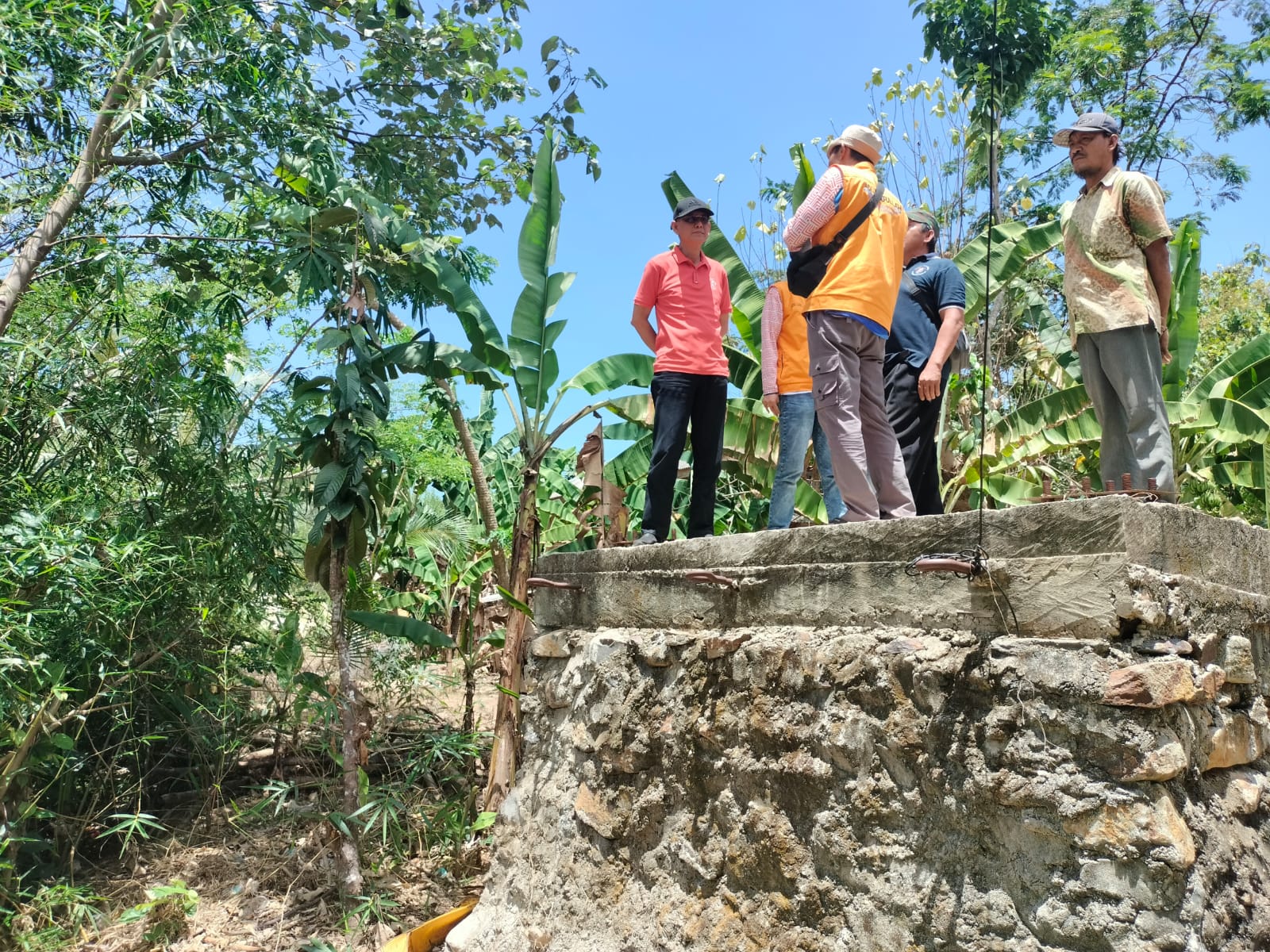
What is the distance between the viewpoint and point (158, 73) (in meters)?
5.87

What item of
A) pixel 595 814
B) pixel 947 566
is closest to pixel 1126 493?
pixel 947 566

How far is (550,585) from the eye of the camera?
4.38m

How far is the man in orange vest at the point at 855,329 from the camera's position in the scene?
3.54 metres

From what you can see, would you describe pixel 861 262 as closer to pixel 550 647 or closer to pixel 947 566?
pixel 947 566

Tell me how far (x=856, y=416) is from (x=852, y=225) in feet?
2.50

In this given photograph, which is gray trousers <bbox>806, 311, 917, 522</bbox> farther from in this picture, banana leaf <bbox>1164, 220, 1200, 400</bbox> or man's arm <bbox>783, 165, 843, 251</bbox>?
banana leaf <bbox>1164, 220, 1200, 400</bbox>

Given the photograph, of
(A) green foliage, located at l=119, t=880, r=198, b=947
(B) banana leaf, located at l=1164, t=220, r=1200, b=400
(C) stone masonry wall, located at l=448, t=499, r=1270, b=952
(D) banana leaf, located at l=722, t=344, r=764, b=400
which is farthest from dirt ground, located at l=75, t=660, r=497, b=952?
(B) banana leaf, located at l=1164, t=220, r=1200, b=400

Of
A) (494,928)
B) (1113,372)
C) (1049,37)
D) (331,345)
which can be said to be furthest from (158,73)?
(1049,37)

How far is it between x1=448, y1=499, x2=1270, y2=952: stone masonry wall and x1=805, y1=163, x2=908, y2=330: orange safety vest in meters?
0.98

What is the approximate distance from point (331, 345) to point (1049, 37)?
13658 mm

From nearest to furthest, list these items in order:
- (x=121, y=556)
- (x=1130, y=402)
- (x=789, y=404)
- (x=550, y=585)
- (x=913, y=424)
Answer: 1. (x=1130, y=402)
2. (x=913, y=424)
3. (x=789, y=404)
4. (x=550, y=585)
5. (x=121, y=556)

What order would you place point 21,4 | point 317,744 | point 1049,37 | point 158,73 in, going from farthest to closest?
point 1049,37
point 317,744
point 158,73
point 21,4

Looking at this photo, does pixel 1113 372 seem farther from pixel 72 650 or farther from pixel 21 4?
pixel 21 4

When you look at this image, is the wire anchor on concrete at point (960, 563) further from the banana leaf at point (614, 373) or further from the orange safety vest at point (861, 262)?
the banana leaf at point (614, 373)
